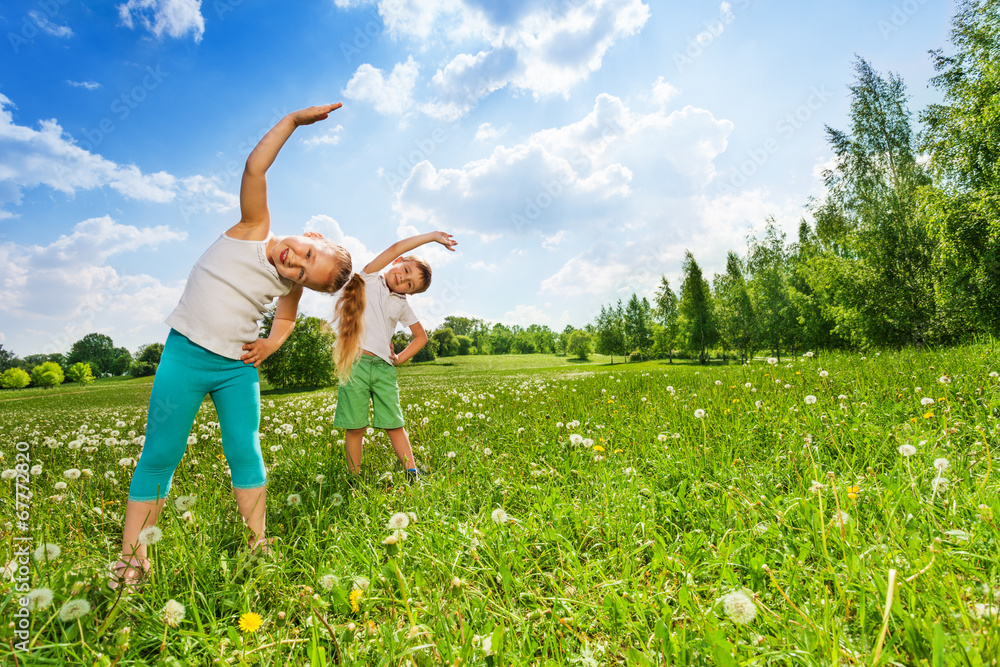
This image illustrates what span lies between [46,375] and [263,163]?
5910 centimetres

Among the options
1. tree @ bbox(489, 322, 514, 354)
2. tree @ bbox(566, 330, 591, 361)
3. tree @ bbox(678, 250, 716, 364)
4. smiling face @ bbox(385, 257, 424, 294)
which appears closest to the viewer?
smiling face @ bbox(385, 257, 424, 294)

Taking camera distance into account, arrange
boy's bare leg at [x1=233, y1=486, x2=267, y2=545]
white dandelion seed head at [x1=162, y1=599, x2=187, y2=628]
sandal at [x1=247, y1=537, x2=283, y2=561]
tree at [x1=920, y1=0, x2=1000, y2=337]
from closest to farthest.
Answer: white dandelion seed head at [x1=162, y1=599, x2=187, y2=628] < sandal at [x1=247, y1=537, x2=283, y2=561] < boy's bare leg at [x1=233, y1=486, x2=267, y2=545] < tree at [x1=920, y1=0, x2=1000, y2=337]

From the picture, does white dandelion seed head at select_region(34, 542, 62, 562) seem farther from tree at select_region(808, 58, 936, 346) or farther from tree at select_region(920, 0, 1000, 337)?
tree at select_region(808, 58, 936, 346)

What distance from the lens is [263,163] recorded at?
2305 millimetres

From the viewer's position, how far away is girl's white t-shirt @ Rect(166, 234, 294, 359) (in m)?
2.31

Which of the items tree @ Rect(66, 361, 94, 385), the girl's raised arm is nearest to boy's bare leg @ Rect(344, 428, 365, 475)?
the girl's raised arm

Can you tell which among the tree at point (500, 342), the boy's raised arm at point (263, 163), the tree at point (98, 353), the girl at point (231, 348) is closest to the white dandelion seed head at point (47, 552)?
the girl at point (231, 348)

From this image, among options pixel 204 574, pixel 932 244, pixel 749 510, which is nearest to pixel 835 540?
pixel 749 510

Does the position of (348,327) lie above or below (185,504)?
above

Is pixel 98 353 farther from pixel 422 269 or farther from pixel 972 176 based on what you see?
pixel 972 176

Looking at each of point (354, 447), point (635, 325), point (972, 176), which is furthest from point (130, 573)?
point (635, 325)

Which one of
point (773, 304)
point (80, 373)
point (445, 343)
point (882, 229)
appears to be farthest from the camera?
point (445, 343)

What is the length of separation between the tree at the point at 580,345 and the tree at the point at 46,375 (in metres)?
67.8

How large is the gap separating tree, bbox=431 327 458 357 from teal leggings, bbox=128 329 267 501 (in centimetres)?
6239
